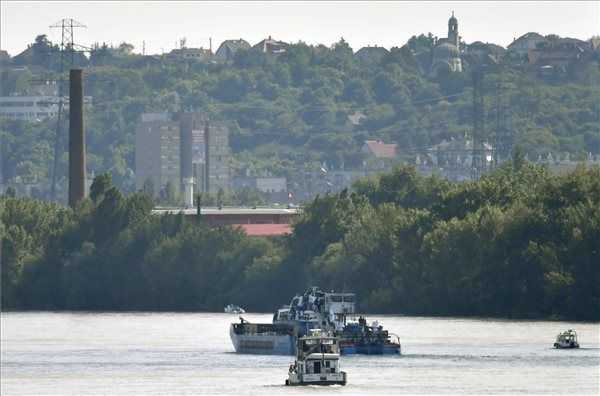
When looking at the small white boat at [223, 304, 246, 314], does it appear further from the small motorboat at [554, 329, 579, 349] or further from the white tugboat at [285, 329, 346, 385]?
the white tugboat at [285, 329, 346, 385]

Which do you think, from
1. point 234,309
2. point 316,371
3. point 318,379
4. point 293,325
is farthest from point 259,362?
point 234,309

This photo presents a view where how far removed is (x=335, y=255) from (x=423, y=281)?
12.0 meters

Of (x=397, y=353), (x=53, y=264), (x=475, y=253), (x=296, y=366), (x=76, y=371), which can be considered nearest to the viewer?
(x=296, y=366)

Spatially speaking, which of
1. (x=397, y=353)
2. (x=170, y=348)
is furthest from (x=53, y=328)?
(x=397, y=353)

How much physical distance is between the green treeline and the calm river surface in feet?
21.0

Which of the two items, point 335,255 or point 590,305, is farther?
point 335,255

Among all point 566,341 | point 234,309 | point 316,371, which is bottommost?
point 234,309

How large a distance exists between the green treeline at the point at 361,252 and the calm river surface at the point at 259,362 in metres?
6.40

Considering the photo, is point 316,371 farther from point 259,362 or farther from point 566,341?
point 566,341

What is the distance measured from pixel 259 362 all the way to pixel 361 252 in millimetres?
51458

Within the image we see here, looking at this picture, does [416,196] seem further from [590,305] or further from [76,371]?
[76,371]

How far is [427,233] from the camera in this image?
166 m

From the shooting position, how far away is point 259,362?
12038 cm

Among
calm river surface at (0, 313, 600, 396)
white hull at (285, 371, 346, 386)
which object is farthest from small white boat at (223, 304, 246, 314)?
white hull at (285, 371, 346, 386)
